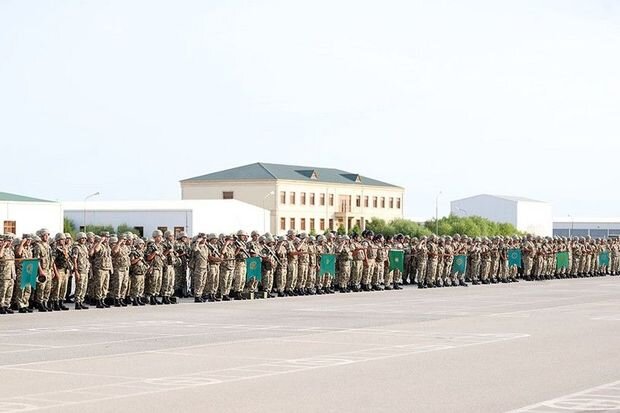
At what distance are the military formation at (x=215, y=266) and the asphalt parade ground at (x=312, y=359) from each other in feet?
3.66

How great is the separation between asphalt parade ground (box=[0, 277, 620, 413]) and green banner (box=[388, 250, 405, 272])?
11.3m

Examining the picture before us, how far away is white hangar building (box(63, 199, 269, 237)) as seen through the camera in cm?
10531

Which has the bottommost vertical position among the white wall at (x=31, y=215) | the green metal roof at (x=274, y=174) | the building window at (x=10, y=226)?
the building window at (x=10, y=226)

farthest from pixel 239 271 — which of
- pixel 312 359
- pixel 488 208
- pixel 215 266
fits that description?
pixel 488 208

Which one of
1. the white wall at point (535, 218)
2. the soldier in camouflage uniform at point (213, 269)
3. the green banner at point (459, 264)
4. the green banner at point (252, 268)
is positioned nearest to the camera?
the soldier in camouflage uniform at point (213, 269)

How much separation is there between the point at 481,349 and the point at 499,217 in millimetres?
133770

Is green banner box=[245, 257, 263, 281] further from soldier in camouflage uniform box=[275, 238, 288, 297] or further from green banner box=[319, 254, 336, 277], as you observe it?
green banner box=[319, 254, 336, 277]

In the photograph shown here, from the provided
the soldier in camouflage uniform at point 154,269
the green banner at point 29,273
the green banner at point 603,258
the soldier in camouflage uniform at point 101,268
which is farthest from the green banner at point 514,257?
the green banner at point 29,273

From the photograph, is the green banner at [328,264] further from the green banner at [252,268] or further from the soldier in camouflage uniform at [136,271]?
the soldier in camouflage uniform at [136,271]

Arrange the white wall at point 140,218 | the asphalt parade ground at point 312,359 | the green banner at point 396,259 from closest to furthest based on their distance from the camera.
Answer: the asphalt parade ground at point 312,359
the green banner at point 396,259
the white wall at point 140,218

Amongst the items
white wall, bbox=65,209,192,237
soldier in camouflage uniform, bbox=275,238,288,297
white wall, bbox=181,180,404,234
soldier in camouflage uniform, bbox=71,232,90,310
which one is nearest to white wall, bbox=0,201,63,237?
white wall, bbox=65,209,192,237

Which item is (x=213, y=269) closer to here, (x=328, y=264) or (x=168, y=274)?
(x=168, y=274)

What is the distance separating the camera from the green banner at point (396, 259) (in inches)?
1518

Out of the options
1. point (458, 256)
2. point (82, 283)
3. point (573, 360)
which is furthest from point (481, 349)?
point (458, 256)
